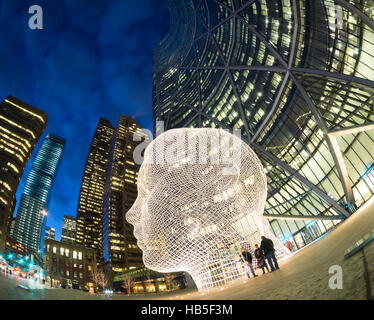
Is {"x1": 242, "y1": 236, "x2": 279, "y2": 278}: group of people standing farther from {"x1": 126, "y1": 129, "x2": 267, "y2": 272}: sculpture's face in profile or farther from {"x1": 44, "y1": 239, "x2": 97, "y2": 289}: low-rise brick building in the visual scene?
{"x1": 44, "y1": 239, "x2": 97, "y2": 289}: low-rise brick building

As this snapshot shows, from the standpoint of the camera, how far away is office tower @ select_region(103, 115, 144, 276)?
104312 millimetres

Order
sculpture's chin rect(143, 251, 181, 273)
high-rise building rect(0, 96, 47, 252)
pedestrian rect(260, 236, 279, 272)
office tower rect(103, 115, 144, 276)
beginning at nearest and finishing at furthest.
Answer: pedestrian rect(260, 236, 279, 272), sculpture's chin rect(143, 251, 181, 273), high-rise building rect(0, 96, 47, 252), office tower rect(103, 115, 144, 276)

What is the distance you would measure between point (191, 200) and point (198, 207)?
0.39 m

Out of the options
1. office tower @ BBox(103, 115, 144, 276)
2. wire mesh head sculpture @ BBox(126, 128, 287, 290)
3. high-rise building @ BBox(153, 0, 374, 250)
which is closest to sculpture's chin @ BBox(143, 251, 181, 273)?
wire mesh head sculpture @ BBox(126, 128, 287, 290)

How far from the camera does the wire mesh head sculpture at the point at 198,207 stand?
8.30m

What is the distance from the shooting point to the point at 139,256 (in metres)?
106

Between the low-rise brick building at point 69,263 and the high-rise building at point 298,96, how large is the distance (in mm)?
70171

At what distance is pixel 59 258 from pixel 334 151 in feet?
289

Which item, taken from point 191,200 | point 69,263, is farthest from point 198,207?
point 69,263

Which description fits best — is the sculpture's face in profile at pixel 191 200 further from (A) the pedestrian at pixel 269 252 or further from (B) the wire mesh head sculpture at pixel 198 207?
(A) the pedestrian at pixel 269 252

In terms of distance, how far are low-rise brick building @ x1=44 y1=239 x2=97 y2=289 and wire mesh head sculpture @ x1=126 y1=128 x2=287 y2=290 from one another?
78.0 meters
